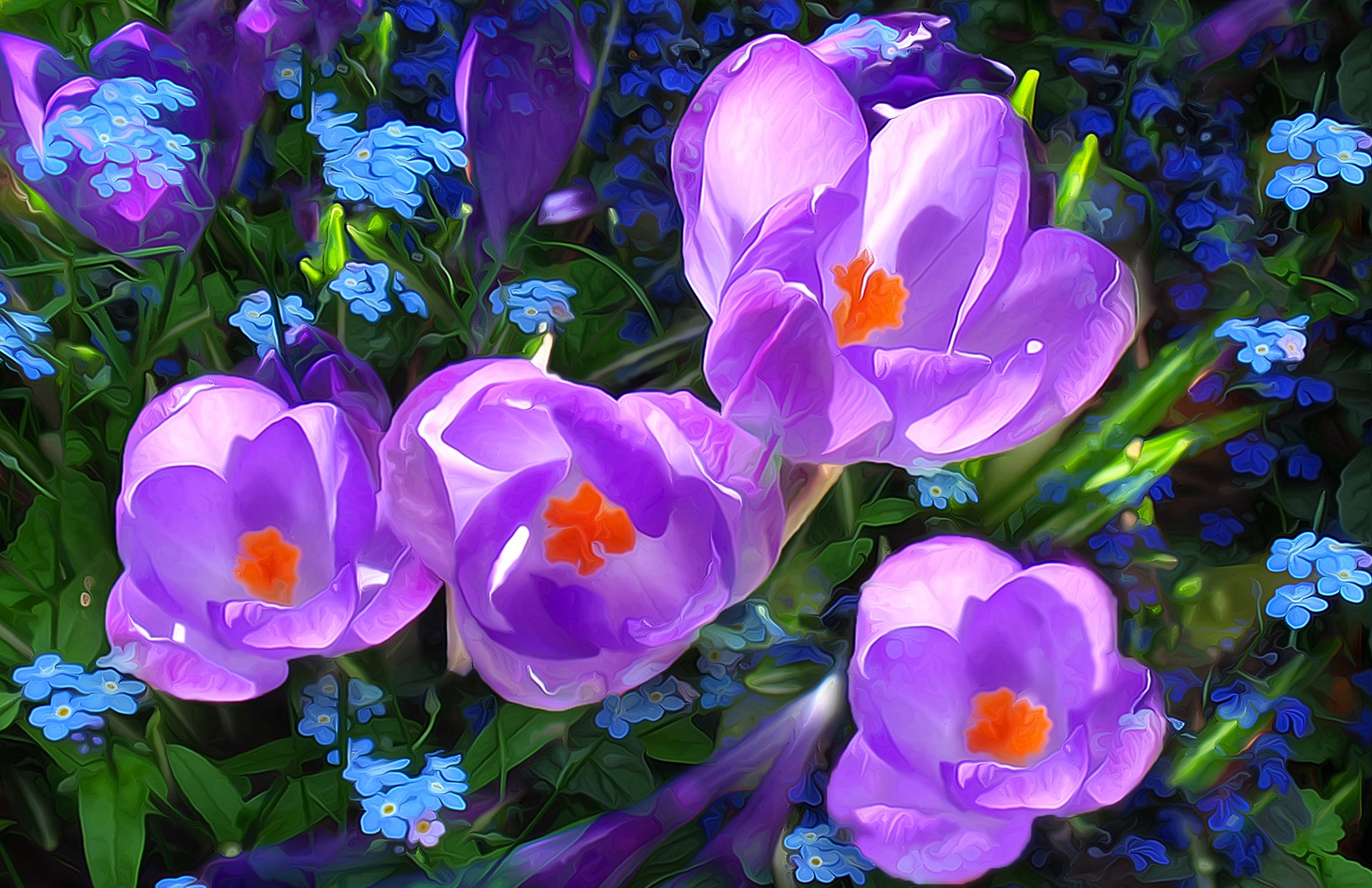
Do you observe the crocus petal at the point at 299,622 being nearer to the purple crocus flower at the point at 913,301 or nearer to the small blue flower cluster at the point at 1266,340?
the purple crocus flower at the point at 913,301

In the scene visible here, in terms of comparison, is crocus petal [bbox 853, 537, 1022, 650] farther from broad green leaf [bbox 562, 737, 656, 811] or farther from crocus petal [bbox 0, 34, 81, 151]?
crocus petal [bbox 0, 34, 81, 151]

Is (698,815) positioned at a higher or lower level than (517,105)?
lower

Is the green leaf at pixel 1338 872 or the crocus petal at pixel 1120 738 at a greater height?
the crocus petal at pixel 1120 738

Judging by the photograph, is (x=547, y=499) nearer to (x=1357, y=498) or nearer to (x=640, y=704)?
(x=640, y=704)

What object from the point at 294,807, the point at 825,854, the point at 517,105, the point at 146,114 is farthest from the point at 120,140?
the point at 825,854

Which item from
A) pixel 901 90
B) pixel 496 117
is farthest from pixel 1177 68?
pixel 496 117

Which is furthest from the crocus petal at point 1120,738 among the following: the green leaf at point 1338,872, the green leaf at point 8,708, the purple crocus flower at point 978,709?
the green leaf at point 8,708

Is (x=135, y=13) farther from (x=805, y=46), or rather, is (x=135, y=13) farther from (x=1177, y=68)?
(x=1177, y=68)
